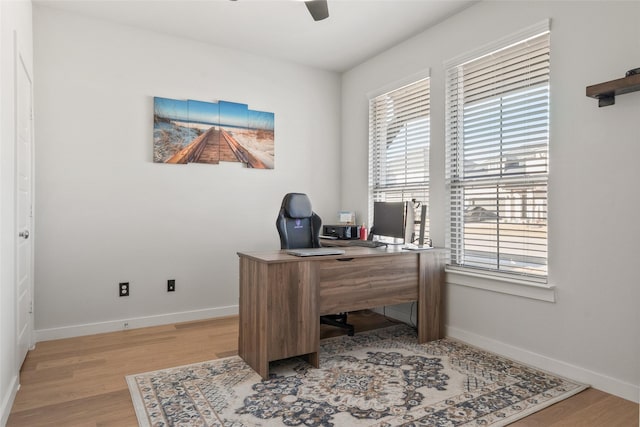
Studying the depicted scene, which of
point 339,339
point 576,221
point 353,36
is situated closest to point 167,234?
point 339,339

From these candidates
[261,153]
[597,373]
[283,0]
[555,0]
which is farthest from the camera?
[261,153]

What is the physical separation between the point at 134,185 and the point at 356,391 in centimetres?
278

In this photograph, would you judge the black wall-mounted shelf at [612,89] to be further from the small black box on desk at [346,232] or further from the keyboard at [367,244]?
the small black box on desk at [346,232]

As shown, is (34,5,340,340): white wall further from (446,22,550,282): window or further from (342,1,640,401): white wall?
(342,1,640,401): white wall

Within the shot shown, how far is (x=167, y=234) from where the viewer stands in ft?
12.8

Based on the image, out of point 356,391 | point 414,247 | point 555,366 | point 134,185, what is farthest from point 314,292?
point 134,185

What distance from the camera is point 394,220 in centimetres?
362

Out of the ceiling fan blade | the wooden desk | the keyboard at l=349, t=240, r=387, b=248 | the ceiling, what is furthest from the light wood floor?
the ceiling

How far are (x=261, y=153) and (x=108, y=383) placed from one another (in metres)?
2.66

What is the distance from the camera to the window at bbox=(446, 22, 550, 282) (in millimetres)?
2816

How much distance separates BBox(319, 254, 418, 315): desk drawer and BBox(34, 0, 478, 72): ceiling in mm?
2132

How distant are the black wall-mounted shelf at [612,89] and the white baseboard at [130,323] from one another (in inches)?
144

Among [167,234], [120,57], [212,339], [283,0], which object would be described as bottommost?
[212,339]

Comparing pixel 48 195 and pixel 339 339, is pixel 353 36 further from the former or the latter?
pixel 48 195
